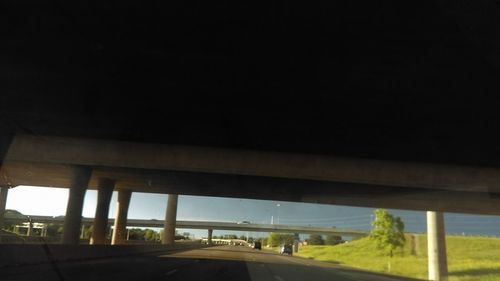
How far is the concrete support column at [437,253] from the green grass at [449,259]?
3.56ft

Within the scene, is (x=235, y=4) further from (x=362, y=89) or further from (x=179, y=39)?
(x=362, y=89)

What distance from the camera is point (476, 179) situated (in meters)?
28.6

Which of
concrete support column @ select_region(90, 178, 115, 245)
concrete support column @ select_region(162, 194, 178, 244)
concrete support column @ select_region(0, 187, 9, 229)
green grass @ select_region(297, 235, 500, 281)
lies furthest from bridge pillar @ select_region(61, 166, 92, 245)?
concrete support column @ select_region(162, 194, 178, 244)

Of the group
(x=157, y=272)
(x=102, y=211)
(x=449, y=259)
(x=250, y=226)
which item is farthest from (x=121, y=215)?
(x=250, y=226)

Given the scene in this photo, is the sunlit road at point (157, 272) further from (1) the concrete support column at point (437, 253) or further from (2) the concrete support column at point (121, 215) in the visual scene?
(2) the concrete support column at point (121, 215)

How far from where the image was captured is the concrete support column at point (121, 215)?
56500 mm

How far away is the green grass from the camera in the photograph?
43344 mm

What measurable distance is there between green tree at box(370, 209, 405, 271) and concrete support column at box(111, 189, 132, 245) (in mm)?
24962

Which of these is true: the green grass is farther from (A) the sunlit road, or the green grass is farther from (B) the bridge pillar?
(B) the bridge pillar

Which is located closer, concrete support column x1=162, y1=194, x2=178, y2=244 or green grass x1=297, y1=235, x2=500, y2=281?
green grass x1=297, y1=235, x2=500, y2=281

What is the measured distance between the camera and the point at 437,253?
40.7 meters

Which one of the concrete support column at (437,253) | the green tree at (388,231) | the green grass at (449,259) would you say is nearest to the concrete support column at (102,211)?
the green grass at (449,259)

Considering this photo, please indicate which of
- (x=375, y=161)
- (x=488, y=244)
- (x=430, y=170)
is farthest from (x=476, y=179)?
(x=488, y=244)

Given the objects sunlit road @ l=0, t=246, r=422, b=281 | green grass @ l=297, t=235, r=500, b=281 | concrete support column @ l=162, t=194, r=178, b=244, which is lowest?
sunlit road @ l=0, t=246, r=422, b=281
